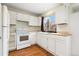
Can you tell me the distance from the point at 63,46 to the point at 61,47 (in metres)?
0.08

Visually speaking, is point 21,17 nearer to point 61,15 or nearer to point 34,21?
point 34,21

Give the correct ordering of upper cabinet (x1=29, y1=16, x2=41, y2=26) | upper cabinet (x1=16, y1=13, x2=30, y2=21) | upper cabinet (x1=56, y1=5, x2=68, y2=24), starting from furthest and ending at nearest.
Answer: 1. upper cabinet (x1=29, y1=16, x2=41, y2=26)
2. upper cabinet (x1=16, y1=13, x2=30, y2=21)
3. upper cabinet (x1=56, y1=5, x2=68, y2=24)

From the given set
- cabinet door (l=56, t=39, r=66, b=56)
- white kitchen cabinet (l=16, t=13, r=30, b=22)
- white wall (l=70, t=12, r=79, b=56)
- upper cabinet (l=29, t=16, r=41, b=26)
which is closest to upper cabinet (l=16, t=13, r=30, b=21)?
white kitchen cabinet (l=16, t=13, r=30, b=22)

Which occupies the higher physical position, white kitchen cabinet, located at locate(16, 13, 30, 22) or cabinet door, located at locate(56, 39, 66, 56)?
white kitchen cabinet, located at locate(16, 13, 30, 22)

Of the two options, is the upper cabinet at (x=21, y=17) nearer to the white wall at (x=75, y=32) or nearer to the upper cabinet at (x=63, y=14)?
the upper cabinet at (x=63, y=14)

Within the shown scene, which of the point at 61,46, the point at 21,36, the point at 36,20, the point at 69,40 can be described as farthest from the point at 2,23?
the point at 36,20

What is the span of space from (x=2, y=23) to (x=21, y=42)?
4.69 ft

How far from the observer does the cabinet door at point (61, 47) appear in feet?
6.18

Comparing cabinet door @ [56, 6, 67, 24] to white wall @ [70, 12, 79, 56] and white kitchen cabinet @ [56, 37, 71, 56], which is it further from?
white kitchen cabinet @ [56, 37, 71, 56]

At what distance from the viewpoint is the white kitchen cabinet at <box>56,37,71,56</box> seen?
6.08 feet

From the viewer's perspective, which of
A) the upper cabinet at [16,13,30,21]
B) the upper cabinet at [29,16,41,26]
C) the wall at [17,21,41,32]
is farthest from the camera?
the upper cabinet at [29,16,41,26]

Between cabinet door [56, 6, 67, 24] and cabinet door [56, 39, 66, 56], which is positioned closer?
cabinet door [56, 39, 66, 56]

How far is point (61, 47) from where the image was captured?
1.95m

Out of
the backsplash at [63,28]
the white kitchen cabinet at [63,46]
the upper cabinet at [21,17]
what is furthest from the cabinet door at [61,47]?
the upper cabinet at [21,17]
